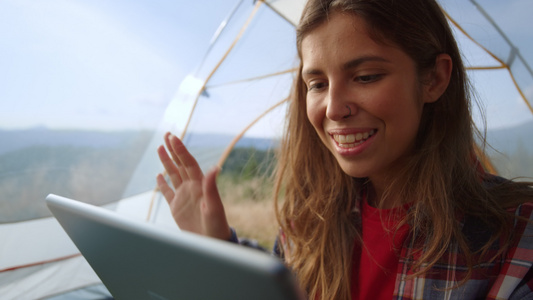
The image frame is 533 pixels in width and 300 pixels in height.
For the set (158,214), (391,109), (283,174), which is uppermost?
(391,109)

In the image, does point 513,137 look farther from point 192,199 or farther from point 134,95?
point 134,95

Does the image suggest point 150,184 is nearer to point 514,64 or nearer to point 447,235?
point 447,235

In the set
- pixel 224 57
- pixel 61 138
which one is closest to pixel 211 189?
pixel 61 138

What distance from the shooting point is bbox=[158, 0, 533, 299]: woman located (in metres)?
0.78

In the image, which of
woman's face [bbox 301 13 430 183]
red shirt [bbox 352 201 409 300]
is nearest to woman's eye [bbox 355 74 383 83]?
woman's face [bbox 301 13 430 183]

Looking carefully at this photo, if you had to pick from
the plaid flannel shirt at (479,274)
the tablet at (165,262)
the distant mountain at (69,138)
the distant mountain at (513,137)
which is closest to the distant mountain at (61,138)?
the distant mountain at (69,138)

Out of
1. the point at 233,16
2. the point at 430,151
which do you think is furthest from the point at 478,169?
the point at 233,16

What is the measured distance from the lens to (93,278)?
132 cm

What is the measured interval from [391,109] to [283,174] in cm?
45

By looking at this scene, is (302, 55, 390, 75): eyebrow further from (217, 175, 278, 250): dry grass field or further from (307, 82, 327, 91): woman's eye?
(217, 175, 278, 250): dry grass field

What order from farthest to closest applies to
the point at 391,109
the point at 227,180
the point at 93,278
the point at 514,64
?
the point at 227,180, the point at 514,64, the point at 93,278, the point at 391,109

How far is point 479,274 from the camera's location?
0.79m

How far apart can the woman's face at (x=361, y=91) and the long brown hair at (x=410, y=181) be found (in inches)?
1.2

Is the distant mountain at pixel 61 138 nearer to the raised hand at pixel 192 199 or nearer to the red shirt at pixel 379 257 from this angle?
the raised hand at pixel 192 199
